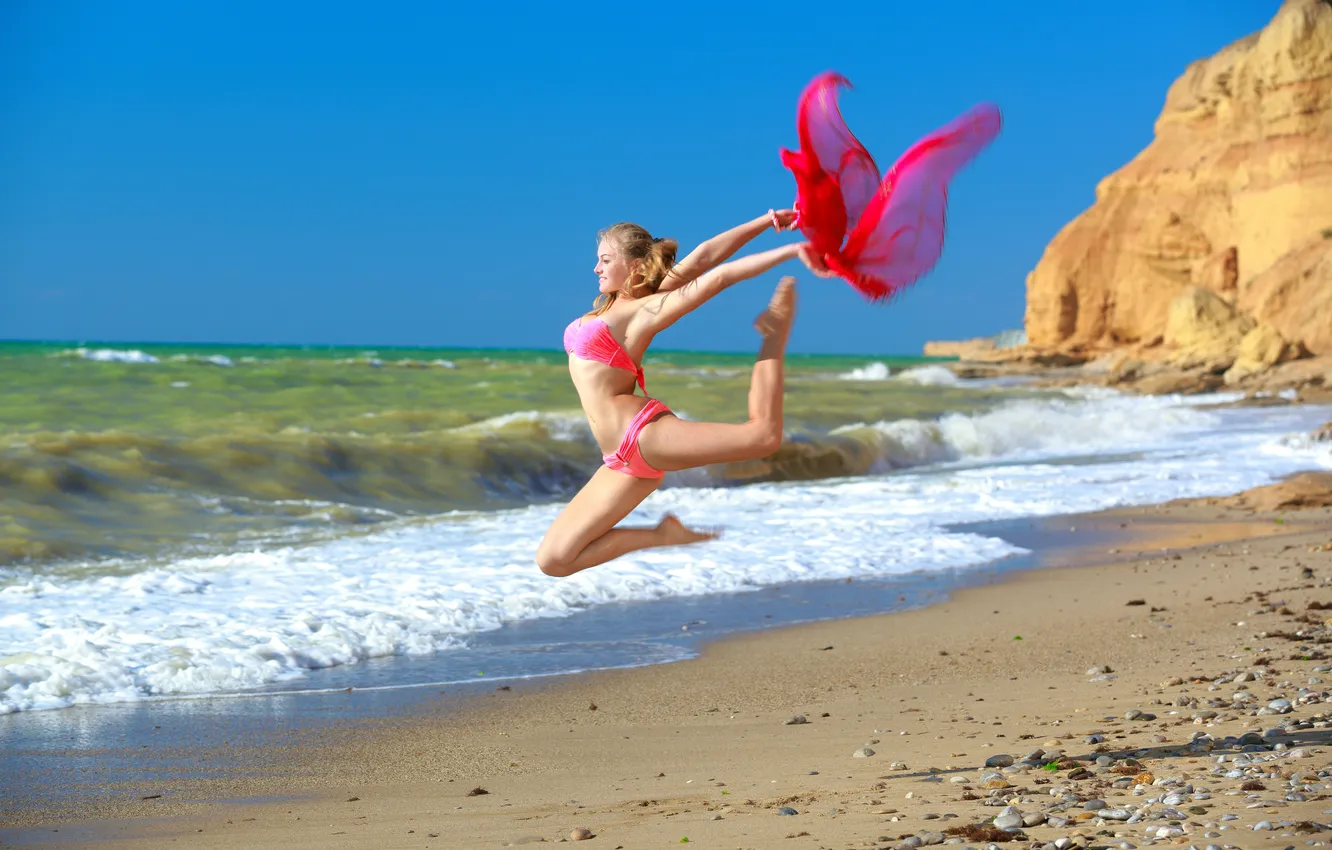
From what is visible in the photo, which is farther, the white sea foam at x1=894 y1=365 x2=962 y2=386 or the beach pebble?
the white sea foam at x1=894 y1=365 x2=962 y2=386

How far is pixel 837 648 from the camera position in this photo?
7594 millimetres

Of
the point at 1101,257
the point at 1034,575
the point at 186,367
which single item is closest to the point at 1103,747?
the point at 1034,575

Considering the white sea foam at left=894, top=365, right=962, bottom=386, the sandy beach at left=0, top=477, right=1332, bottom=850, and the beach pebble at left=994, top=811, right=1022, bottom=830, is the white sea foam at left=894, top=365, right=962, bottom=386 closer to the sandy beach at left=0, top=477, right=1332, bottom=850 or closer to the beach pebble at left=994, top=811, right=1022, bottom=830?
the sandy beach at left=0, top=477, right=1332, bottom=850

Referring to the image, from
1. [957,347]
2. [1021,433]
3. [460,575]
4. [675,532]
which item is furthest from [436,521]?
[957,347]

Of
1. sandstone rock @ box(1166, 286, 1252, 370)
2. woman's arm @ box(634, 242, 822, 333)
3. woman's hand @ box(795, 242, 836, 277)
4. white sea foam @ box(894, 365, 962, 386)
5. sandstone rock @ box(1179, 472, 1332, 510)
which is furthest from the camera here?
white sea foam @ box(894, 365, 962, 386)

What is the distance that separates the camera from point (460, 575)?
382 inches

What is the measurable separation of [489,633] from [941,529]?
6092mm

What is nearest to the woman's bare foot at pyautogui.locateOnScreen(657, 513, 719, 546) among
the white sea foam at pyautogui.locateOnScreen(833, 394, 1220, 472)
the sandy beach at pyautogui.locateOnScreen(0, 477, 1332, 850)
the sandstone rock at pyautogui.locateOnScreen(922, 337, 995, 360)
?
the sandy beach at pyautogui.locateOnScreen(0, 477, 1332, 850)

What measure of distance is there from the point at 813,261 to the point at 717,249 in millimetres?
395

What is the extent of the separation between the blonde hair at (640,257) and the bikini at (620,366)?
0.12 m

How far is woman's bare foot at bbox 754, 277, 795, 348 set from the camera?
16.0 ft

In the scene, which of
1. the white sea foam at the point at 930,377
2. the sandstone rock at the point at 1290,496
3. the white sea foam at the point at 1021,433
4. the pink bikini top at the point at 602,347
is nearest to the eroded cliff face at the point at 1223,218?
the white sea foam at the point at 930,377

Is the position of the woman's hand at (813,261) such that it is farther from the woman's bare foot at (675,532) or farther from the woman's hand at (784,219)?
the woman's bare foot at (675,532)

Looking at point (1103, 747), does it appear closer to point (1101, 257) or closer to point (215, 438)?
point (215, 438)
